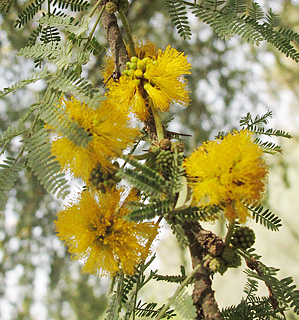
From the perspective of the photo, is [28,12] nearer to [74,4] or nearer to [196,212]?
[74,4]

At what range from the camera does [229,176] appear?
559mm

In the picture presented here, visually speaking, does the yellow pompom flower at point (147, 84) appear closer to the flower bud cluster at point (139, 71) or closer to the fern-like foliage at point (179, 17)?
the flower bud cluster at point (139, 71)

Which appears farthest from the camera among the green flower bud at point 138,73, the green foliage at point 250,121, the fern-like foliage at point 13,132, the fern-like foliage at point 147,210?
the green foliage at point 250,121

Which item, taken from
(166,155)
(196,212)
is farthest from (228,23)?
(196,212)

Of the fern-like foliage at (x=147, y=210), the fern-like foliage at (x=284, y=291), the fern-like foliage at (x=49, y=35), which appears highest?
the fern-like foliage at (x=49, y=35)

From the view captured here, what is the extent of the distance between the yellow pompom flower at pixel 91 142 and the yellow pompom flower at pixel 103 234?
5cm

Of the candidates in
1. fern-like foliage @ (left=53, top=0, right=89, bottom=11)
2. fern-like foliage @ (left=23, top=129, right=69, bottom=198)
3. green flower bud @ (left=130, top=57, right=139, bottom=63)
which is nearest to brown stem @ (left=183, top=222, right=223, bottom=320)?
fern-like foliage @ (left=23, top=129, right=69, bottom=198)

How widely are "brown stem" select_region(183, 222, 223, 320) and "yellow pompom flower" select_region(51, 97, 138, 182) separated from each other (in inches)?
7.3

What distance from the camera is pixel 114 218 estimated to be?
0.66 m

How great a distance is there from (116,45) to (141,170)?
0.36m

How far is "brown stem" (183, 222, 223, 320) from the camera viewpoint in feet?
1.88

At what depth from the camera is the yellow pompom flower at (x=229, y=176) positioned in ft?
1.82

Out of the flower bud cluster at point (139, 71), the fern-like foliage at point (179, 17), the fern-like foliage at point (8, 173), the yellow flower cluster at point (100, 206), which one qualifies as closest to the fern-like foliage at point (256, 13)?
the fern-like foliage at point (179, 17)

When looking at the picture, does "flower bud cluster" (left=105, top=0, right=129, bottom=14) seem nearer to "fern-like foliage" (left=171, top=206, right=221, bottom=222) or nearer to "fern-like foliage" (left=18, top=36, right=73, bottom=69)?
"fern-like foliage" (left=18, top=36, right=73, bottom=69)
